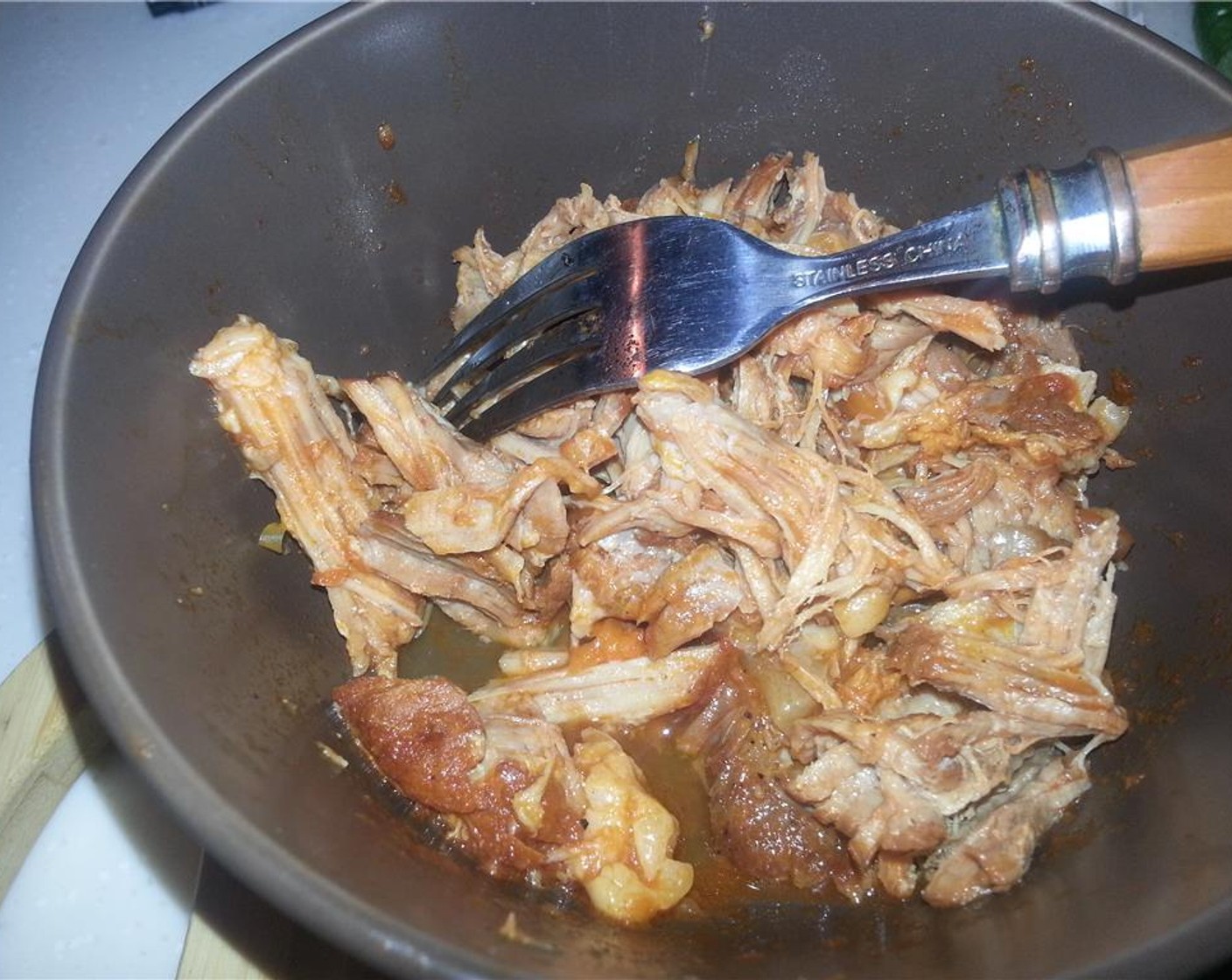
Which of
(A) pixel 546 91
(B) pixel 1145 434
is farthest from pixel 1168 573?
(A) pixel 546 91

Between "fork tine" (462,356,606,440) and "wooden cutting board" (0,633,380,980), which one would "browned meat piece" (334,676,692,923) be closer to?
"wooden cutting board" (0,633,380,980)

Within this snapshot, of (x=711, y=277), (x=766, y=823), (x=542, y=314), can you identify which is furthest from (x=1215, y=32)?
(x=766, y=823)

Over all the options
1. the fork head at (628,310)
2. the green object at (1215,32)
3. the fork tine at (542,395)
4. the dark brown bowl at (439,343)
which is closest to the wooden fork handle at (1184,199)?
the dark brown bowl at (439,343)

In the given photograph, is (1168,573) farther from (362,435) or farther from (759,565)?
(362,435)

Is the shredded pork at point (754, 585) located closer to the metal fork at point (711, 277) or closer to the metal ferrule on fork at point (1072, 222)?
the metal fork at point (711, 277)

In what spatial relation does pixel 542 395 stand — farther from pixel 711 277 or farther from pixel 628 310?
pixel 711 277

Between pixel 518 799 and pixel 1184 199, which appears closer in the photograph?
pixel 1184 199
